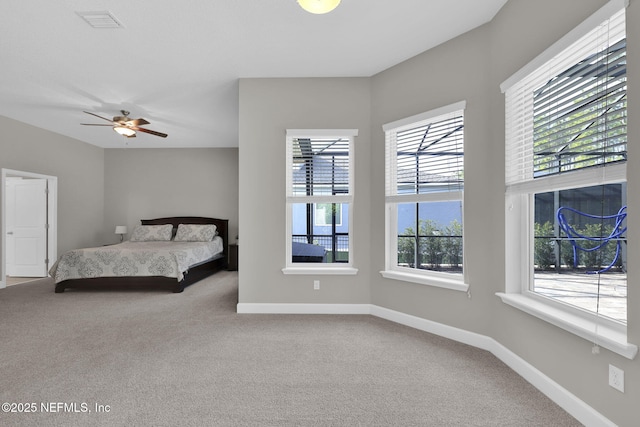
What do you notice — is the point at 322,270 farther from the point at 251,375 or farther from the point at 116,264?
the point at 116,264

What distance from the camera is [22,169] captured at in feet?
17.4

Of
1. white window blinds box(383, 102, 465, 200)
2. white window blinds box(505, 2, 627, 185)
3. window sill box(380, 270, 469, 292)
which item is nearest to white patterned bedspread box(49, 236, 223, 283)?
window sill box(380, 270, 469, 292)

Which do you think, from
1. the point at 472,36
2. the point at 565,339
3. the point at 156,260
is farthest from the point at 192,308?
the point at 472,36

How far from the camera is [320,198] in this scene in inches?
142

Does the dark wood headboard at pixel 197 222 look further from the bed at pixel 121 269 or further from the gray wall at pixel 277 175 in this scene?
the gray wall at pixel 277 175

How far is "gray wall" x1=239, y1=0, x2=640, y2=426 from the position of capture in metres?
1.69

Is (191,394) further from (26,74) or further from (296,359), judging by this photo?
(26,74)

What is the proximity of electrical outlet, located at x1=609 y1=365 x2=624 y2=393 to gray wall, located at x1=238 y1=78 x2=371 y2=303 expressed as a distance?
7.17 feet

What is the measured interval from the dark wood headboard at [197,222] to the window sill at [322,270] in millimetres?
3855

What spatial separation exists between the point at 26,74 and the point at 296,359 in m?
4.21

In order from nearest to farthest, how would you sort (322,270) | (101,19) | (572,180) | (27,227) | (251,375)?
(572,180) < (251,375) < (101,19) < (322,270) < (27,227)

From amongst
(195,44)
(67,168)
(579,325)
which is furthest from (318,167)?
(67,168)

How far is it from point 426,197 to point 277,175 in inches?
63.9

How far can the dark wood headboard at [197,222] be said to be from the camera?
7012 mm
